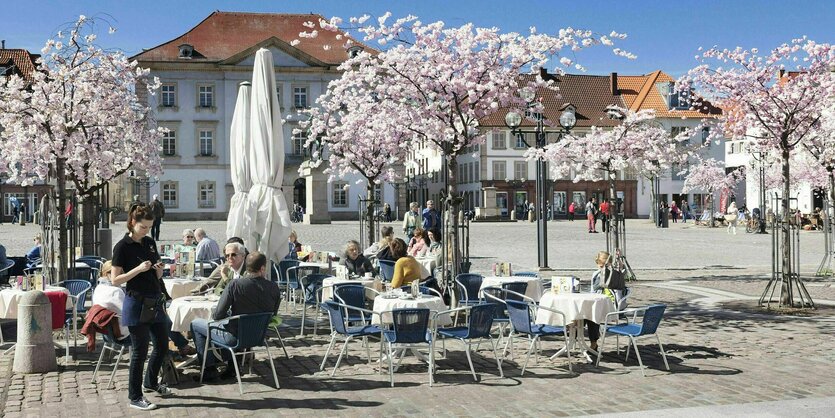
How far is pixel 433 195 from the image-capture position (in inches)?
3167

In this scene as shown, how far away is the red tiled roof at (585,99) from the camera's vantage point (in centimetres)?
7125

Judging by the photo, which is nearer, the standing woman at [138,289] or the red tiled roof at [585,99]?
the standing woman at [138,289]

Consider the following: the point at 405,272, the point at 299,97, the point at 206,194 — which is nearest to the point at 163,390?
the point at 405,272

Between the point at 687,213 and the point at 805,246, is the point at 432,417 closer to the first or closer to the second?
the point at 805,246

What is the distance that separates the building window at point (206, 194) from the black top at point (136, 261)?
57.3 m

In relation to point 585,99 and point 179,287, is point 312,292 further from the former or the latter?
point 585,99

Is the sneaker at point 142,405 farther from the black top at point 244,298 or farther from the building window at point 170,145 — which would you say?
the building window at point 170,145

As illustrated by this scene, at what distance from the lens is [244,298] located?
29.2ft

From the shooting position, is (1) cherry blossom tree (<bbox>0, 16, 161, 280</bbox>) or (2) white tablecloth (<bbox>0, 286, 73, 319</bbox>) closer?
(2) white tablecloth (<bbox>0, 286, 73, 319</bbox>)

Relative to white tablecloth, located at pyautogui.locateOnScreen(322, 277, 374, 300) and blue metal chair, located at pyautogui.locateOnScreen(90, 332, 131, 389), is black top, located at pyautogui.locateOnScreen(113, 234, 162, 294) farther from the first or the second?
white tablecloth, located at pyautogui.locateOnScreen(322, 277, 374, 300)

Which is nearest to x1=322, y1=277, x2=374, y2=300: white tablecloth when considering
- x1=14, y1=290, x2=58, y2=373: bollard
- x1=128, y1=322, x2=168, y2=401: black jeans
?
x1=14, y1=290, x2=58, y2=373: bollard

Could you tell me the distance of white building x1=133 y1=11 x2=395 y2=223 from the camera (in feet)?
206

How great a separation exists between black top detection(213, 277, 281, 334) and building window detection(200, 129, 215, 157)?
186 feet

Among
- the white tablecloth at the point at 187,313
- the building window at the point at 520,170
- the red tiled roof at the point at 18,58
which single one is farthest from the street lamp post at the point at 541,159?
the red tiled roof at the point at 18,58
